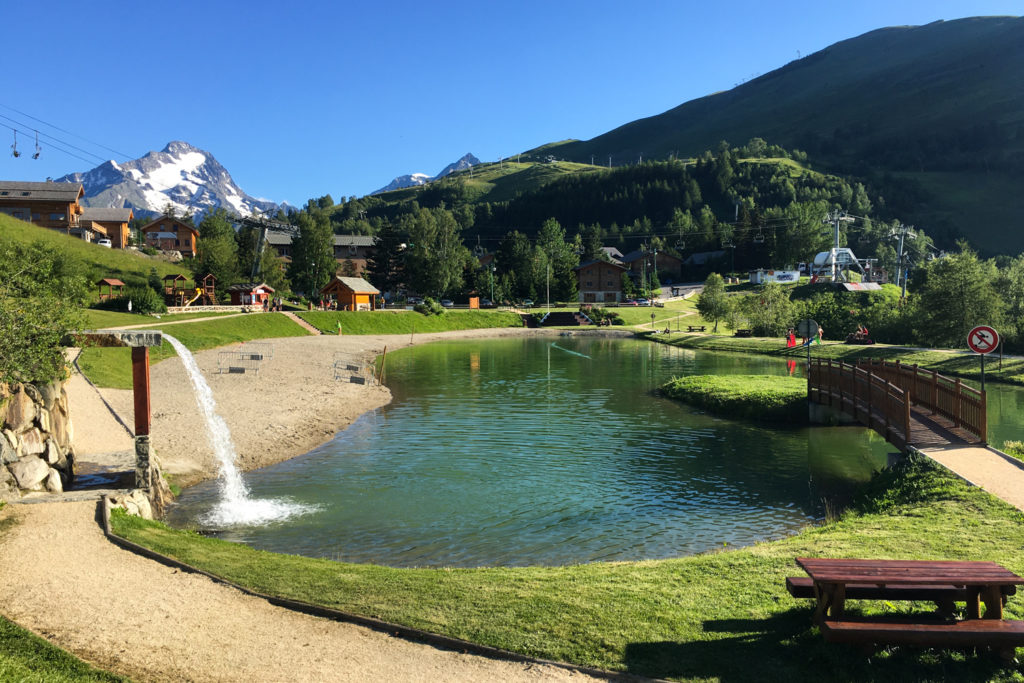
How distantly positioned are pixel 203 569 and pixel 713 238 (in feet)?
642

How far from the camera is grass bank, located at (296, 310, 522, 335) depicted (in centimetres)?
9399

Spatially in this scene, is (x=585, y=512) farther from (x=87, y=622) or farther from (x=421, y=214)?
(x=421, y=214)

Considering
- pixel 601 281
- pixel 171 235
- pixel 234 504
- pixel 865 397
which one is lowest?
pixel 234 504

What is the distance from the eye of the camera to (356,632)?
10.0 meters

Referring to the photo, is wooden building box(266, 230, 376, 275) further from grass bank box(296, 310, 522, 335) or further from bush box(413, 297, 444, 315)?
grass bank box(296, 310, 522, 335)

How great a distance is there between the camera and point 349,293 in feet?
348

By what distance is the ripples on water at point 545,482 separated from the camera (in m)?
17.5

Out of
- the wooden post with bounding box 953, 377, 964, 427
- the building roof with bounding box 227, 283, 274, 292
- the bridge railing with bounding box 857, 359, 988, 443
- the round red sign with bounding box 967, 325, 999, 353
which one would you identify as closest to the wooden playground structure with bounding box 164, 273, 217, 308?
the building roof with bounding box 227, 283, 274, 292

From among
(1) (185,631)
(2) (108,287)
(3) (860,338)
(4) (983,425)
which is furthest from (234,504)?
(2) (108,287)

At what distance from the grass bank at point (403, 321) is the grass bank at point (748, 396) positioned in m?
60.8

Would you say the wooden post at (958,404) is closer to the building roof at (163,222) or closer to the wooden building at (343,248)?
the building roof at (163,222)

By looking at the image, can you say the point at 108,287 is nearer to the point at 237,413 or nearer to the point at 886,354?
the point at 237,413

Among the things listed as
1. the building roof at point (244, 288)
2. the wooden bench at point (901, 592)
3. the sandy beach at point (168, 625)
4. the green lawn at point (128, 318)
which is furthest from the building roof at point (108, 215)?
the wooden bench at point (901, 592)

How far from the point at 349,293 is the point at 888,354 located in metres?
78.6
